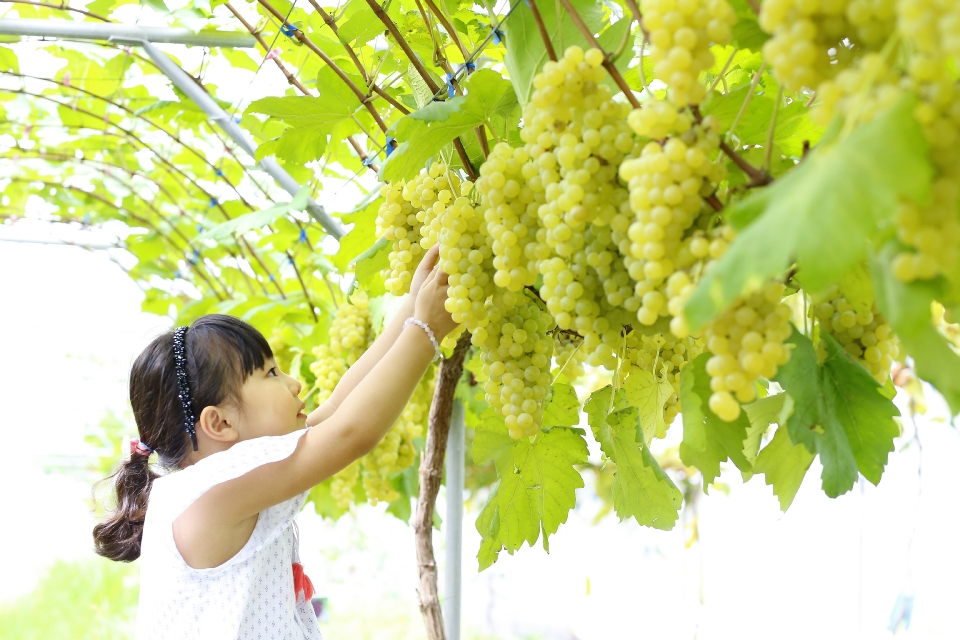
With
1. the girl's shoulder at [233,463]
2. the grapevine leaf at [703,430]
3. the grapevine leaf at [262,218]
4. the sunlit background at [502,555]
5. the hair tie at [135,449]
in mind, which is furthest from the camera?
→ the sunlit background at [502,555]

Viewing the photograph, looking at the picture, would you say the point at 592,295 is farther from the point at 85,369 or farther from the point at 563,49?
the point at 85,369

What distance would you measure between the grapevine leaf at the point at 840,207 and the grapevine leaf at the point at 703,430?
0.17 meters

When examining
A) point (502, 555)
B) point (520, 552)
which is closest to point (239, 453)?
point (520, 552)

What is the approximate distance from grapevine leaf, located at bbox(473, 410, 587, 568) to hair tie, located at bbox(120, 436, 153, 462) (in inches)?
25.1

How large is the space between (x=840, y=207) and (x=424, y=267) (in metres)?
0.48

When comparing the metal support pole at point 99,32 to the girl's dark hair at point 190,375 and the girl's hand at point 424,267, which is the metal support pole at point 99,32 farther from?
the girl's hand at point 424,267

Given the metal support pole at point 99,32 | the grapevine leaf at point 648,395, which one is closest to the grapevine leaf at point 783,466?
the grapevine leaf at point 648,395

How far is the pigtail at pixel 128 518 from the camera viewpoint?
1.21m

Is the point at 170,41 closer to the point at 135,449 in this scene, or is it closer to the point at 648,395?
the point at 135,449

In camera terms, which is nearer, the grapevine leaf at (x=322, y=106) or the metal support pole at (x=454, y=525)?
the grapevine leaf at (x=322, y=106)

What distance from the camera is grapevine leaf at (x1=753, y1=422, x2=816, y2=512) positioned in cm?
56

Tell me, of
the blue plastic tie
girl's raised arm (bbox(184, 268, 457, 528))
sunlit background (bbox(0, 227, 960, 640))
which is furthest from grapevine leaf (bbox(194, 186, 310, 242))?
sunlit background (bbox(0, 227, 960, 640))

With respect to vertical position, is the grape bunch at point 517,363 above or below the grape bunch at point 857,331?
above

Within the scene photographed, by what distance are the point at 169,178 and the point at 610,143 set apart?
7.05ft
